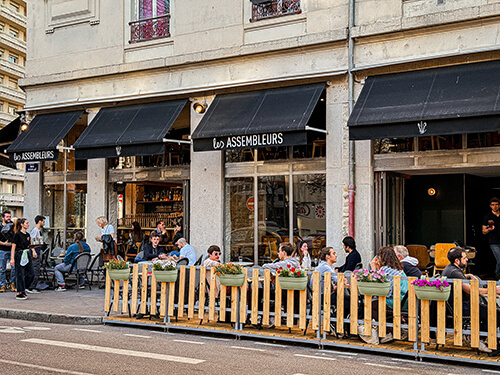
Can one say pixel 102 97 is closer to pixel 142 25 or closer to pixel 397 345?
pixel 142 25

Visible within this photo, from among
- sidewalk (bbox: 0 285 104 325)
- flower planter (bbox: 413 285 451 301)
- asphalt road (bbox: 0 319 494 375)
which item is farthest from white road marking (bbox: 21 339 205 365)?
flower planter (bbox: 413 285 451 301)

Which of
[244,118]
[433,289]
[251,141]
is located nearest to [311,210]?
[251,141]

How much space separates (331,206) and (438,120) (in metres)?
3.24

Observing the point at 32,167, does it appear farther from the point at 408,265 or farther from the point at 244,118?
the point at 408,265

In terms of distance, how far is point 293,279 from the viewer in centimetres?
955

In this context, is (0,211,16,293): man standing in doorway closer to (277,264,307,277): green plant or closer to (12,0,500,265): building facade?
(12,0,500,265): building facade

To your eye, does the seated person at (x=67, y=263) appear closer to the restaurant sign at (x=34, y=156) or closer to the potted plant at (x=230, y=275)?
the restaurant sign at (x=34, y=156)

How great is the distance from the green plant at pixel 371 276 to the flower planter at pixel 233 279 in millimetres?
1813

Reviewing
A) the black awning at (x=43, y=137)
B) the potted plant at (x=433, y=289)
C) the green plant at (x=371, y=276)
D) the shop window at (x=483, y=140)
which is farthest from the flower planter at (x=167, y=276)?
the black awning at (x=43, y=137)

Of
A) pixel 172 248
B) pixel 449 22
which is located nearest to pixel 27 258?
pixel 172 248

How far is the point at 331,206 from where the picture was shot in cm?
1395

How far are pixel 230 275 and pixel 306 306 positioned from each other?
1.26 metres

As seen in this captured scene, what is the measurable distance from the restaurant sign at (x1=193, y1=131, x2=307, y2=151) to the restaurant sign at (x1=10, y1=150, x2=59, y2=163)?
175 inches

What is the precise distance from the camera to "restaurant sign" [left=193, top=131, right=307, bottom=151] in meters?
13.1
